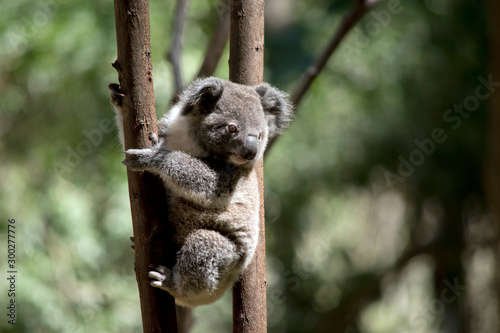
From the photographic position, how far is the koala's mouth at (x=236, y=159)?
7.25 ft

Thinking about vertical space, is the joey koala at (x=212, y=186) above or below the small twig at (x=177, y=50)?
below

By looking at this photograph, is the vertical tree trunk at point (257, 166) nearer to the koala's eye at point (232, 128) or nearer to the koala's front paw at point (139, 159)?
the koala's eye at point (232, 128)

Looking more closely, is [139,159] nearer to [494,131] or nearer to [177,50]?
[177,50]

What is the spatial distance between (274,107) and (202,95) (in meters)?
0.41

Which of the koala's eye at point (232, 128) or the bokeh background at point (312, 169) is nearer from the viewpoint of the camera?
the koala's eye at point (232, 128)

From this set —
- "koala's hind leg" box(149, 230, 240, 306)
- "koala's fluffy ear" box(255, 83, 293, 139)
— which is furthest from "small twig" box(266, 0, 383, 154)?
"koala's hind leg" box(149, 230, 240, 306)

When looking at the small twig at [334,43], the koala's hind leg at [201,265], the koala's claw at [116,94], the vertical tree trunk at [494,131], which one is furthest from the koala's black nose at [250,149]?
the vertical tree trunk at [494,131]

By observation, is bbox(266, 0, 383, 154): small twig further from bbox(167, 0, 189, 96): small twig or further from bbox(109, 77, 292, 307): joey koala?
bbox(109, 77, 292, 307): joey koala

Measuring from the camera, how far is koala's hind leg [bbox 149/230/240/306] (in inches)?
83.5

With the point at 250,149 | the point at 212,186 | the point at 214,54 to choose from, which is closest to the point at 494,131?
the point at 214,54

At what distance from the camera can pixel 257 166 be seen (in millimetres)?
2504

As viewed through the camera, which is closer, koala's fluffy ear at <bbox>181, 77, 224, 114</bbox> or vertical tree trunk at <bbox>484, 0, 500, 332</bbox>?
koala's fluffy ear at <bbox>181, 77, 224, 114</bbox>

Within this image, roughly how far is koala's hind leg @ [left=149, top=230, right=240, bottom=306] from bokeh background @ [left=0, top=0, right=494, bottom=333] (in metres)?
2.20

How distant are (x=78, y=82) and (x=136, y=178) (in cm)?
279
